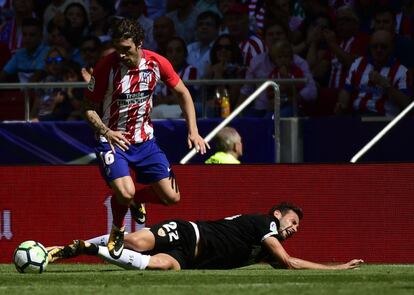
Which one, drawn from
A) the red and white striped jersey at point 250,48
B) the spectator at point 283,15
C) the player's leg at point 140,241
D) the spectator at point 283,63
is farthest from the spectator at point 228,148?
the spectator at point 283,15

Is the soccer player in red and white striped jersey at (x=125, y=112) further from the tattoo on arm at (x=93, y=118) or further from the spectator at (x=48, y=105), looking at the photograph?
the spectator at (x=48, y=105)

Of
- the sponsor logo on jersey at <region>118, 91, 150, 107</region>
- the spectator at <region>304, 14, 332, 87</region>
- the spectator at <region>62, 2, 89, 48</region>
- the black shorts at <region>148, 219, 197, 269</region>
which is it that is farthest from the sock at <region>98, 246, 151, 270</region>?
the spectator at <region>62, 2, 89, 48</region>

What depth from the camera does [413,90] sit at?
1458 centimetres

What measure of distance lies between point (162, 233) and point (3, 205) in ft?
8.31

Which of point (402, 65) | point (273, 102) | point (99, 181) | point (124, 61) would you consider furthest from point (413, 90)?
point (124, 61)

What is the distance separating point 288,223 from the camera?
Answer: 11406mm

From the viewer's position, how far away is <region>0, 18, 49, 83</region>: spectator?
1733 centimetres

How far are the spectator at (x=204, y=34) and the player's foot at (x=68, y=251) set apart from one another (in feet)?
19.7

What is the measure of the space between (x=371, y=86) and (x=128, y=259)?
5.15m

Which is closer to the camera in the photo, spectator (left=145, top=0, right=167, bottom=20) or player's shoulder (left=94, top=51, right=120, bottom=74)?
player's shoulder (left=94, top=51, right=120, bottom=74)

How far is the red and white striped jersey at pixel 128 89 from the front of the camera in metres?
10.8

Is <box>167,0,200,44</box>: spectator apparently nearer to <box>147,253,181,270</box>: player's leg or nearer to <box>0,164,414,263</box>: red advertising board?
<box>0,164,414,263</box>: red advertising board

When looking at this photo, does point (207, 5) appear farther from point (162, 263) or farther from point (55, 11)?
point (162, 263)

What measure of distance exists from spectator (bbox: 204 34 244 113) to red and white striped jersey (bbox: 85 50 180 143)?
475 cm
